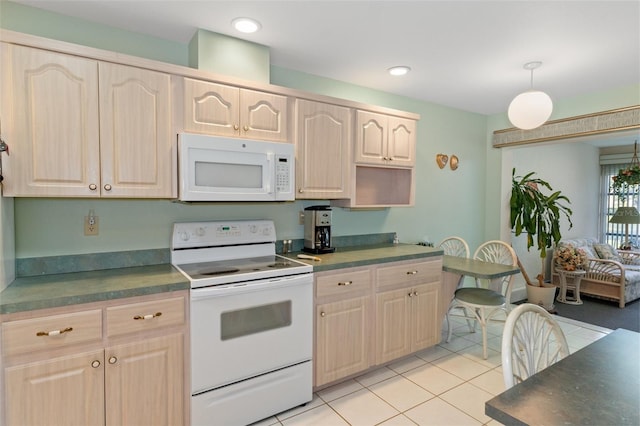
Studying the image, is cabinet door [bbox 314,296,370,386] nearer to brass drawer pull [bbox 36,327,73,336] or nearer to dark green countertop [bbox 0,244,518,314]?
dark green countertop [bbox 0,244,518,314]

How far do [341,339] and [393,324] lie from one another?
504 millimetres

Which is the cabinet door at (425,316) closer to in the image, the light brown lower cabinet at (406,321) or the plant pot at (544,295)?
the light brown lower cabinet at (406,321)

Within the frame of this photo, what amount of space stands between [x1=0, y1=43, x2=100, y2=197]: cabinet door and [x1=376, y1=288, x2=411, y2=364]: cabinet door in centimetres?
206

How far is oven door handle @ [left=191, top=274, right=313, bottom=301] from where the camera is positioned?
6.10ft

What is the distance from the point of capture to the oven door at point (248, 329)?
187 cm

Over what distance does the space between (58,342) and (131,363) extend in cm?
34

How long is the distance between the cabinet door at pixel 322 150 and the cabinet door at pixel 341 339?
85 centimetres

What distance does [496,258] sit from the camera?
3.50m

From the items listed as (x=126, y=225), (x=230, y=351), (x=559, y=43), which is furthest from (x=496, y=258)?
(x=126, y=225)

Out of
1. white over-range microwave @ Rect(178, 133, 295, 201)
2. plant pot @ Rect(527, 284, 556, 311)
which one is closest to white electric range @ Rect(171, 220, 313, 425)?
white over-range microwave @ Rect(178, 133, 295, 201)

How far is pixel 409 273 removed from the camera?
276 cm

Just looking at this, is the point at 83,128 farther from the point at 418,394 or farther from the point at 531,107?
the point at 531,107

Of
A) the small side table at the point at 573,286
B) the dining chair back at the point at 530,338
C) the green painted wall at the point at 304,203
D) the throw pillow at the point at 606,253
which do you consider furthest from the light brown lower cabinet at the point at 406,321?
the throw pillow at the point at 606,253

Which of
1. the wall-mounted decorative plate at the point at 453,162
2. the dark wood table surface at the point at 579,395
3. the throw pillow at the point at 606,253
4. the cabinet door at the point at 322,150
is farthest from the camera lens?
the throw pillow at the point at 606,253
